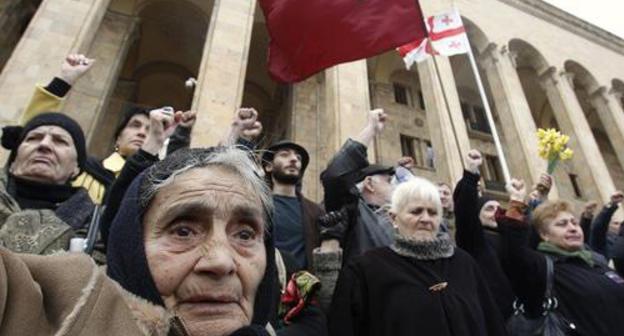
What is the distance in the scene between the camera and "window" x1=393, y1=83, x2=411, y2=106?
658 inches

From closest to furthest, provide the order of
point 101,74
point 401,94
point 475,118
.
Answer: point 101,74 < point 401,94 < point 475,118

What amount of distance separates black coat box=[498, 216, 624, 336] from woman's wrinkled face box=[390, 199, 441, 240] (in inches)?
28.4

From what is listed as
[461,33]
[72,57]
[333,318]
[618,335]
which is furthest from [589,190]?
[72,57]

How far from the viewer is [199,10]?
12.1 m

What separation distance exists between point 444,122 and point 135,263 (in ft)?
34.7

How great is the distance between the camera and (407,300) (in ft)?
7.29

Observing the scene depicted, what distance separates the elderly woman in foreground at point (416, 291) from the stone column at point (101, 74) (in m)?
7.88

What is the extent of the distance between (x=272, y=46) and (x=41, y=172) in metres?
A: 2.78

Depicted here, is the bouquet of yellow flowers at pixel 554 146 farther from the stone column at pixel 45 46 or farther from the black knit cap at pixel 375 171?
the stone column at pixel 45 46

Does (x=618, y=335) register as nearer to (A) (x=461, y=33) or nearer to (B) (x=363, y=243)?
(B) (x=363, y=243)

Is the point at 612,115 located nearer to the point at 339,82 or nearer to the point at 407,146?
the point at 407,146

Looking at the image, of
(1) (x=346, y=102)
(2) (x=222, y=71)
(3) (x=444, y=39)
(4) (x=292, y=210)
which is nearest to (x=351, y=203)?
(4) (x=292, y=210)

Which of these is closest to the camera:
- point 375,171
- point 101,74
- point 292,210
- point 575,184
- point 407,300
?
point 407,300

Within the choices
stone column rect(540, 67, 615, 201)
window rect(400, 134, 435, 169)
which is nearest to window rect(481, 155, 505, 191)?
window rect(400, 134, 435, 169)
